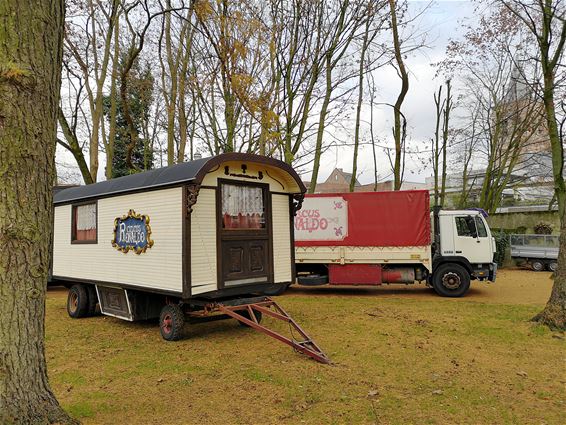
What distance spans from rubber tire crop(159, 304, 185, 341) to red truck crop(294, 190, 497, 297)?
5606 mm

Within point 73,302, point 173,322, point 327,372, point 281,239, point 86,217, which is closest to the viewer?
point 327,372

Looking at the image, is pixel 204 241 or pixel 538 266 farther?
pixel 538 266

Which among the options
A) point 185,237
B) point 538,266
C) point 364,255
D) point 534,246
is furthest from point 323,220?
point 534,246

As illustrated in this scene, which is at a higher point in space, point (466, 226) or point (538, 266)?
point (466, 226)

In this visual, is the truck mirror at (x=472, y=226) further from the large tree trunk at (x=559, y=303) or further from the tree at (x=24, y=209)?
→ the tree at (x=24, y=209)

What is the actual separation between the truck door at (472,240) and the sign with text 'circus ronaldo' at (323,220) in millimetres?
3242

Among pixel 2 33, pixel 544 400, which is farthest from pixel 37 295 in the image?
pixel 544 400

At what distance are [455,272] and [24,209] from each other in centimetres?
1109

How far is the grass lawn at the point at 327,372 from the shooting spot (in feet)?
13.2

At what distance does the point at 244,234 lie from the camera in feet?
23.6

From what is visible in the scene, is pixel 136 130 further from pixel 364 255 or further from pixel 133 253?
pixel 133 253

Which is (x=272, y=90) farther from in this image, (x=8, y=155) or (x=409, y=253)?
(x=8, y=155)

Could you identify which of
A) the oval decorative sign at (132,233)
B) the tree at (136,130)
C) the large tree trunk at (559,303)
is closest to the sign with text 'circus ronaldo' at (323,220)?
the large tree trunk at (559,303)

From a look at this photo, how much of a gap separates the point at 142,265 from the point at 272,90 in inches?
338
